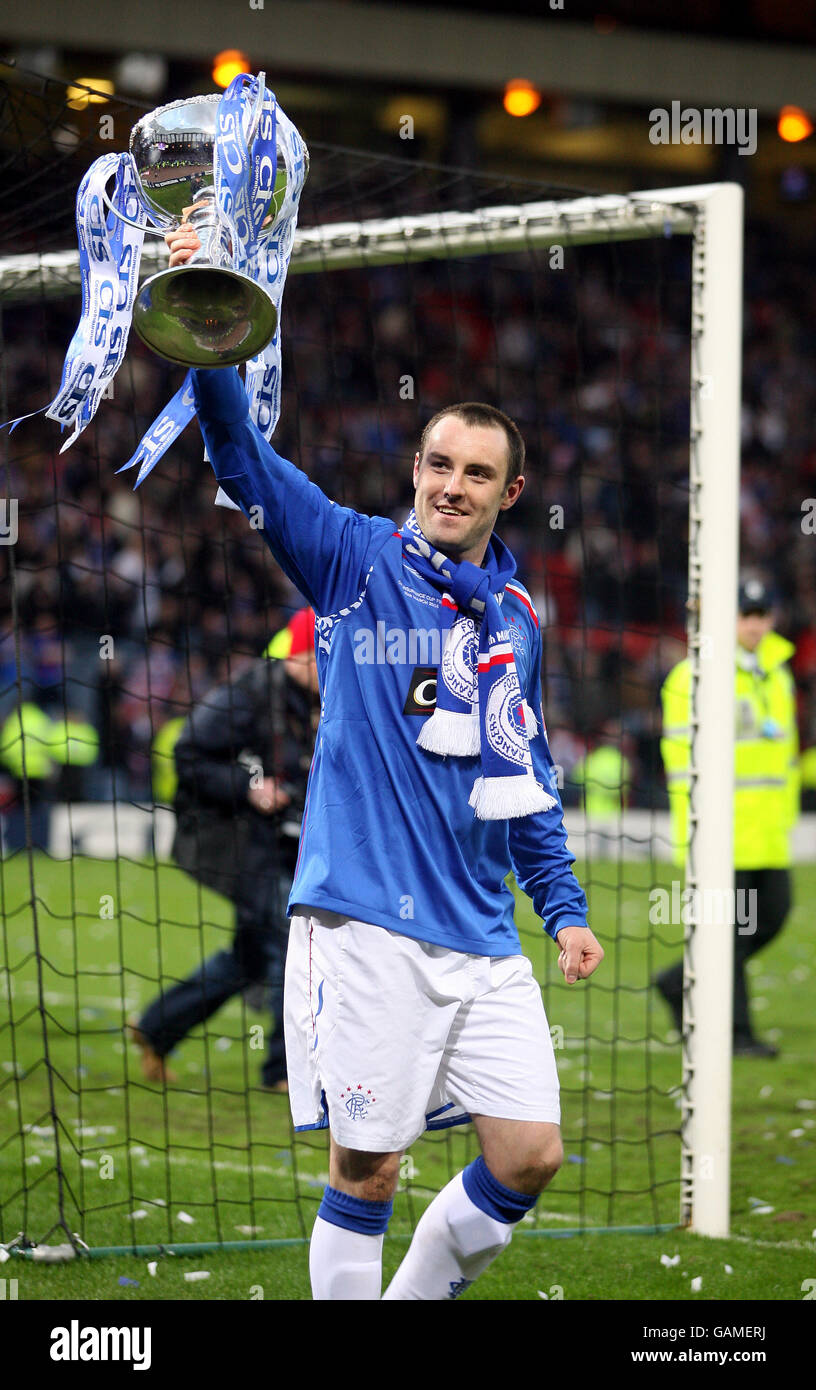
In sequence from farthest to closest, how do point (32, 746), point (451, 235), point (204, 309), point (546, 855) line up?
point (32, 746), point (451, 235), point (546, 855), point (204, 309)

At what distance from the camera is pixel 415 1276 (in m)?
2.90

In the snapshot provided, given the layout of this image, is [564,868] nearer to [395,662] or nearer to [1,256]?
[395,662]

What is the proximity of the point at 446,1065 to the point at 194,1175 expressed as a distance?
2449 millimetres

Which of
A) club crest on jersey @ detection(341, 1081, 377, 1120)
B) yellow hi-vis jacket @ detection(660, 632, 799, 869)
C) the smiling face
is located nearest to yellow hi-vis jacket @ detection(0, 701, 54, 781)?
yellow hi-vis jacket @ detection(660, 632, 799, 869)

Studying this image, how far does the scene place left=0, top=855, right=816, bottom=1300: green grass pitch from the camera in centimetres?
399

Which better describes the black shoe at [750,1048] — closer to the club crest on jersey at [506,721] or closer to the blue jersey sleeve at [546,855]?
the blue jersey sleeve at [546,855]

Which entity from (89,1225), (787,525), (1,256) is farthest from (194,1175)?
(787,525)

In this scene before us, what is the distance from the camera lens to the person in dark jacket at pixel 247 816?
18.5 feet

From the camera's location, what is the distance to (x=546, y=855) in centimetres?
309

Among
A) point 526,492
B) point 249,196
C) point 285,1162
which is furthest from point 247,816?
point 526,492

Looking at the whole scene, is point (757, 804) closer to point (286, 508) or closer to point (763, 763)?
point (763, 763)

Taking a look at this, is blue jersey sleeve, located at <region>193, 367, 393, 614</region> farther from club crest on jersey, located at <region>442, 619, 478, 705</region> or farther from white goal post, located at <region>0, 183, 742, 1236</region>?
white goal post, located at <region>0, 183, 742, 1236</region>

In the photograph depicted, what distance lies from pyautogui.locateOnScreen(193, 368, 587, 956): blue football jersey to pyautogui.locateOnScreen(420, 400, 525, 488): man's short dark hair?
0.82 ft

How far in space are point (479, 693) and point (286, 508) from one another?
20.4 inches
